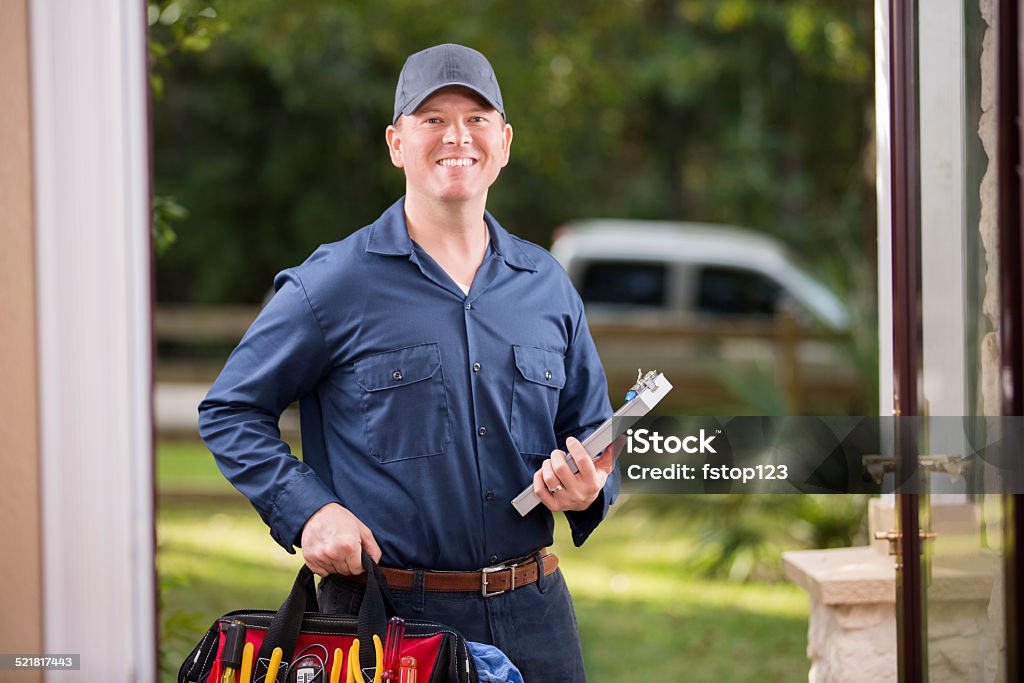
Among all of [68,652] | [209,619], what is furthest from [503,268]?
[209,619]

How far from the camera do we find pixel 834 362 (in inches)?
352

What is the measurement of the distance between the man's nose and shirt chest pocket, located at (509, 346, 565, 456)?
43 cm

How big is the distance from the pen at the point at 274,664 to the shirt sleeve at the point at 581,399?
666mm

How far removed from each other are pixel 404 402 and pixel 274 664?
55 centimetres

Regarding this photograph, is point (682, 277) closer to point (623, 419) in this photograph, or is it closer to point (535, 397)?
point (535, 397)

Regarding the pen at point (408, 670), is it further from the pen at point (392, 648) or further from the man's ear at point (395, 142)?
the man's ear at point (395, 142)

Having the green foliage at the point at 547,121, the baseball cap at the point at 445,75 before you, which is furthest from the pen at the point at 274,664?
the green foliage at the point at 547,121

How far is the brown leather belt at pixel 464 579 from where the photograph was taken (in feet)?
7.48

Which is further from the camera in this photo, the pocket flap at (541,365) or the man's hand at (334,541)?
the pocket flap at (541,365)

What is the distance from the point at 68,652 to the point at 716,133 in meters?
12.8

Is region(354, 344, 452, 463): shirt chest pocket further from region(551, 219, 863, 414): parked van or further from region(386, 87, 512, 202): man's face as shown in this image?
region(551, 219, 863, 414): parked van

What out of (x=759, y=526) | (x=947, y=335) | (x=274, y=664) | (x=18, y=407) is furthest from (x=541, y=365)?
(x=759, y=526)

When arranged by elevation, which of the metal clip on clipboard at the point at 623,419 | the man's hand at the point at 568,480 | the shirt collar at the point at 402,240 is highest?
the shirt collar at the point at 402,240

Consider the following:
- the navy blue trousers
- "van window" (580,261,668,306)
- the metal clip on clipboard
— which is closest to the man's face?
the metal clip on clipboard
